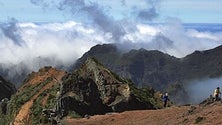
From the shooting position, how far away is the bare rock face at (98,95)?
280 ft

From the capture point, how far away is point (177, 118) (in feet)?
200

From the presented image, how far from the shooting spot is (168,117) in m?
63.5

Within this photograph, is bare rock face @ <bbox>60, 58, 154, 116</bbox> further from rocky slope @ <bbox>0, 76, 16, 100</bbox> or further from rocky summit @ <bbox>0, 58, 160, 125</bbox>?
rocky slope @ <bbox>0, 76, 16, 100</bbox>

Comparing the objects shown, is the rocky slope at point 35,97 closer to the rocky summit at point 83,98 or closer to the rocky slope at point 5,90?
the rocky summit at point 83,98

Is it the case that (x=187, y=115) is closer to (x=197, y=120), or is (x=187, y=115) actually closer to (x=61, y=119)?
(x=197, y=120)

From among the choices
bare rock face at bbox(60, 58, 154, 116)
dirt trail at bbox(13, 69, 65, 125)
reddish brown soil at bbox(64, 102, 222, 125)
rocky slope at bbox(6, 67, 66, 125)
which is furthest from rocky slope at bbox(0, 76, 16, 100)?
reddish brown soil at bbox(64, 102, 222, 125)

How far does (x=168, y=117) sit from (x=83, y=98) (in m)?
25.7

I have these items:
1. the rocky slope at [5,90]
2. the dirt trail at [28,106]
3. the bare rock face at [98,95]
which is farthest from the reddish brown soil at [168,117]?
the rocky slope at [5,90]

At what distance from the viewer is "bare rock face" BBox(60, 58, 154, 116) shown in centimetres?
8528

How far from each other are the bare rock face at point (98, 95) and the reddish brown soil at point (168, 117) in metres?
6.93

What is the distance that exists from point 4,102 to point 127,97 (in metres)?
42.4

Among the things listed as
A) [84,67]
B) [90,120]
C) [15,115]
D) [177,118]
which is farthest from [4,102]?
[177,118]

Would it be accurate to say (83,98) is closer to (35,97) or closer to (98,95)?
(98,95)

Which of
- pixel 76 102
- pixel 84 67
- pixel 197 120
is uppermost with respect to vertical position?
pixel 84 67
